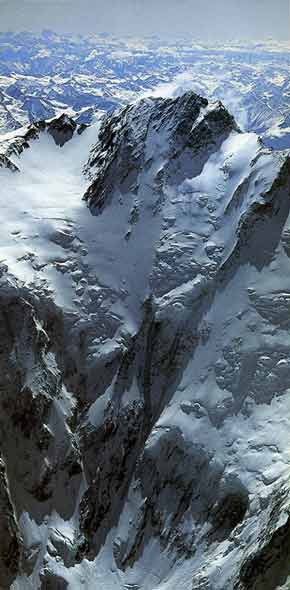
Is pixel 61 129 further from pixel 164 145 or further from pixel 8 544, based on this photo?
pixel 8 544

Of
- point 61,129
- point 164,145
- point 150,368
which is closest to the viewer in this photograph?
point 150,368

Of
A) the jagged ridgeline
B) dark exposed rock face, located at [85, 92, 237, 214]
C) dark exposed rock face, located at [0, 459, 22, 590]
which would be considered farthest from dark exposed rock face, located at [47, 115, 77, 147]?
dark exposed rock face, located at [0, 459, 22, 590]

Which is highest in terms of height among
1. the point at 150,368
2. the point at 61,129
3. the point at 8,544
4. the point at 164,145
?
the point at 164,145

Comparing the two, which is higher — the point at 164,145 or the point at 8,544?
the point at 164,145

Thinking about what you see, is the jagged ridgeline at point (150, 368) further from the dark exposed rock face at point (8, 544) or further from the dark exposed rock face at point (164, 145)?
the dark exposed rock face at point (164, 145)

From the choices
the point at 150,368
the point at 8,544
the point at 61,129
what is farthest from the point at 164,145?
the point at 8,544

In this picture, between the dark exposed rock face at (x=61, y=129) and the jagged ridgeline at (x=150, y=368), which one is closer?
the jagged ridgeline at (x=150, y=368)

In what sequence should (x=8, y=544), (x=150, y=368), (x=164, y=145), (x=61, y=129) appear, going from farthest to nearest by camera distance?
(x=61, y=129)
(x=164, y=145)
(x=150, y=368)
(x=8, y=544)

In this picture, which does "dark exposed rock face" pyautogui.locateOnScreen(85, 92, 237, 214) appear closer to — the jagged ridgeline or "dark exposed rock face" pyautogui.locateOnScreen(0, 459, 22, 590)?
the jagged ridgeline

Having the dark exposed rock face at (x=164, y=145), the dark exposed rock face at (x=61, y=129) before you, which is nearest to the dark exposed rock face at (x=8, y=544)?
the dark exposed rock face at (x=164, y=145)
